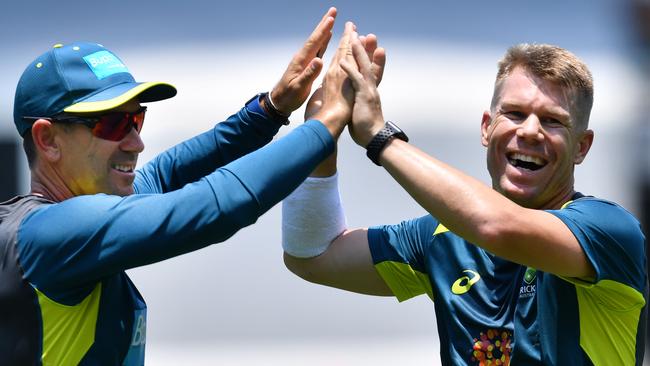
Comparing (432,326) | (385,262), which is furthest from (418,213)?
(385,262)

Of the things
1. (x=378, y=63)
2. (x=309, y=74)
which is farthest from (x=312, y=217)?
(x=378, y=63)

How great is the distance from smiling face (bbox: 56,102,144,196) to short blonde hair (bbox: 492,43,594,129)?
1154 millimetres

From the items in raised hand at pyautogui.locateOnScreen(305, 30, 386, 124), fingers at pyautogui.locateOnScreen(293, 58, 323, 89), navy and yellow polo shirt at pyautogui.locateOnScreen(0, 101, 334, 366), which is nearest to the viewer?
navy and yellow polo shirt at pyautogui.locateOnScreen(0, 101, 334, 366)

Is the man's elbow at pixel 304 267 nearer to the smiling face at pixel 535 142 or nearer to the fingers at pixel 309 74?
the fingers at pixel 309 74

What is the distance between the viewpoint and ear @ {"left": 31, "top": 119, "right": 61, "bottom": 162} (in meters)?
2.69

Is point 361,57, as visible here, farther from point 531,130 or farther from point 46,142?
point 46,142

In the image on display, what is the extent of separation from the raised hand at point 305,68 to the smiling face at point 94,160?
599 millimetres

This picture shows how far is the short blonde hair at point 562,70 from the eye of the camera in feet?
9.52

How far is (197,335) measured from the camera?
7.14 metres

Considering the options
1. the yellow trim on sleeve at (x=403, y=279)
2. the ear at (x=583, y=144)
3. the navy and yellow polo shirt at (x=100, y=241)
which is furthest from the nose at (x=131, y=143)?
the ear at (x=583, y=144)

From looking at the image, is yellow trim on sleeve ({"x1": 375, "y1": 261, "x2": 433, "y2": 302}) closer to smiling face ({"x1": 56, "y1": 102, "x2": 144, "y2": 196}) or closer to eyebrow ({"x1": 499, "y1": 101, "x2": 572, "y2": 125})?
eyebrow ({"x1": 499, "y1": 101, "x2": 572, "y2": 125})

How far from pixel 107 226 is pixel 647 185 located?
18.0ft

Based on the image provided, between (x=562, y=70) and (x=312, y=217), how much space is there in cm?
92

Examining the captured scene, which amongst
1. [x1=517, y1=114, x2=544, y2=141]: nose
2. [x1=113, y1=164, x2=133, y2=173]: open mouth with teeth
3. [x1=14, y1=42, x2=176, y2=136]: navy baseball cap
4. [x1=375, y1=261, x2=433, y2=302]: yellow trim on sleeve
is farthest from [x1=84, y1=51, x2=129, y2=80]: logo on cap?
[x1=517, y1=114, x2=544, y2=141]: nose
